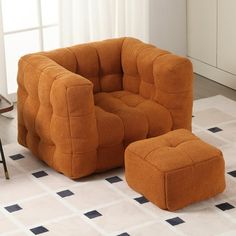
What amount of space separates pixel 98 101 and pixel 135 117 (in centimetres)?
45

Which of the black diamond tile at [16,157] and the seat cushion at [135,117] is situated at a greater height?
the seat cushion at [135,117]

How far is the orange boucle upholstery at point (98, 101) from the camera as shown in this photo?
5164 mm

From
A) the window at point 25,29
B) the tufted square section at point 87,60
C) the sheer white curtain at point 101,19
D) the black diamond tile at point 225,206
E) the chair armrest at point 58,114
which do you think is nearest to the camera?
the black diamond tile at point 225,206

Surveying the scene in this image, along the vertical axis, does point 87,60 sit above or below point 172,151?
above

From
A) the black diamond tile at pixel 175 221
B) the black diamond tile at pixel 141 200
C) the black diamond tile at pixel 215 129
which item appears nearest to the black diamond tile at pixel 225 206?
the black diamond tile at pixel 175 221

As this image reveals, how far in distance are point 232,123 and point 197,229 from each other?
1.76m

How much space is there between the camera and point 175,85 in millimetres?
5496

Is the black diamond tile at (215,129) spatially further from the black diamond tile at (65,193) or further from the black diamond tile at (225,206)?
the black diamond tile at (65,193)

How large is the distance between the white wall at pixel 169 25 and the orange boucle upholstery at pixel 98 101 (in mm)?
1340

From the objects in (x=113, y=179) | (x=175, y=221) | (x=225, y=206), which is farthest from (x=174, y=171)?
(x=113, y=179)

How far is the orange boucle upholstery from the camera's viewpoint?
5164 millimetres

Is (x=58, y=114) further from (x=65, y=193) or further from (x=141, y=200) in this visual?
(x=141, y=200)

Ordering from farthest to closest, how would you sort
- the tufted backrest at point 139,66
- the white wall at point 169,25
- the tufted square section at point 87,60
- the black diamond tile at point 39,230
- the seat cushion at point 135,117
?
the white wall at point 169,25 < the tufted square section at point 87,60 < the tufted backrest at point 139,66 < the seat cushion at point 135,117 < the black diamond tile at point 39,230

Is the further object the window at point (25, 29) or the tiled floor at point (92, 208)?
the window at point (25, 29)
